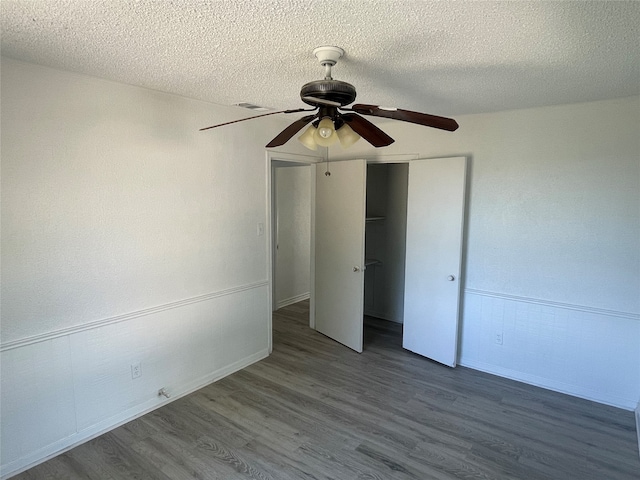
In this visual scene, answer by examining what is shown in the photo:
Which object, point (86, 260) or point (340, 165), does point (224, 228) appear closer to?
point (86, 260)

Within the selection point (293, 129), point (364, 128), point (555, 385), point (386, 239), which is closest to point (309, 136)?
point (293, 129)

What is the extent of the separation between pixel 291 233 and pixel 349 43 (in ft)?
12.5

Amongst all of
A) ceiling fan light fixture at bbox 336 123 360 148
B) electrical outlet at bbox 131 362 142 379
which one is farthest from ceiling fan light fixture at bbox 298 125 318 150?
electrical outlet at bbox 131 362 142 379

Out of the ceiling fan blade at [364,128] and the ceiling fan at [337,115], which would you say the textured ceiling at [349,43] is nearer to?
the ceiling fan at [337,115]

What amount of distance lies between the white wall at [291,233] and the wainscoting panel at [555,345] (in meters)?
2.63

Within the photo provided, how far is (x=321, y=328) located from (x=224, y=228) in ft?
5.97

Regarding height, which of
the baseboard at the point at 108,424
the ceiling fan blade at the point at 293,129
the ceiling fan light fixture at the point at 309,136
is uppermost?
the ceiling fan blade at the point at 293,129

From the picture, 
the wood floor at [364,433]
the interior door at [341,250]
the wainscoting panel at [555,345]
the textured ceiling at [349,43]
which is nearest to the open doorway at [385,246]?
the interior door at [341,250]

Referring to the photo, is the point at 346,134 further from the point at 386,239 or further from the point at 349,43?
the point at 386,239

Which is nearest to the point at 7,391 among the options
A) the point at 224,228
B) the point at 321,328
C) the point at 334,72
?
the point at 224,228

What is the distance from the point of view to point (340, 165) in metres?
3.91

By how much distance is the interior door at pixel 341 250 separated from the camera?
3.79 m

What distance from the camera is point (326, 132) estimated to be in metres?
1.92

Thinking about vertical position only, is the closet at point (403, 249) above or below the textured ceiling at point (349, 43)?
below
